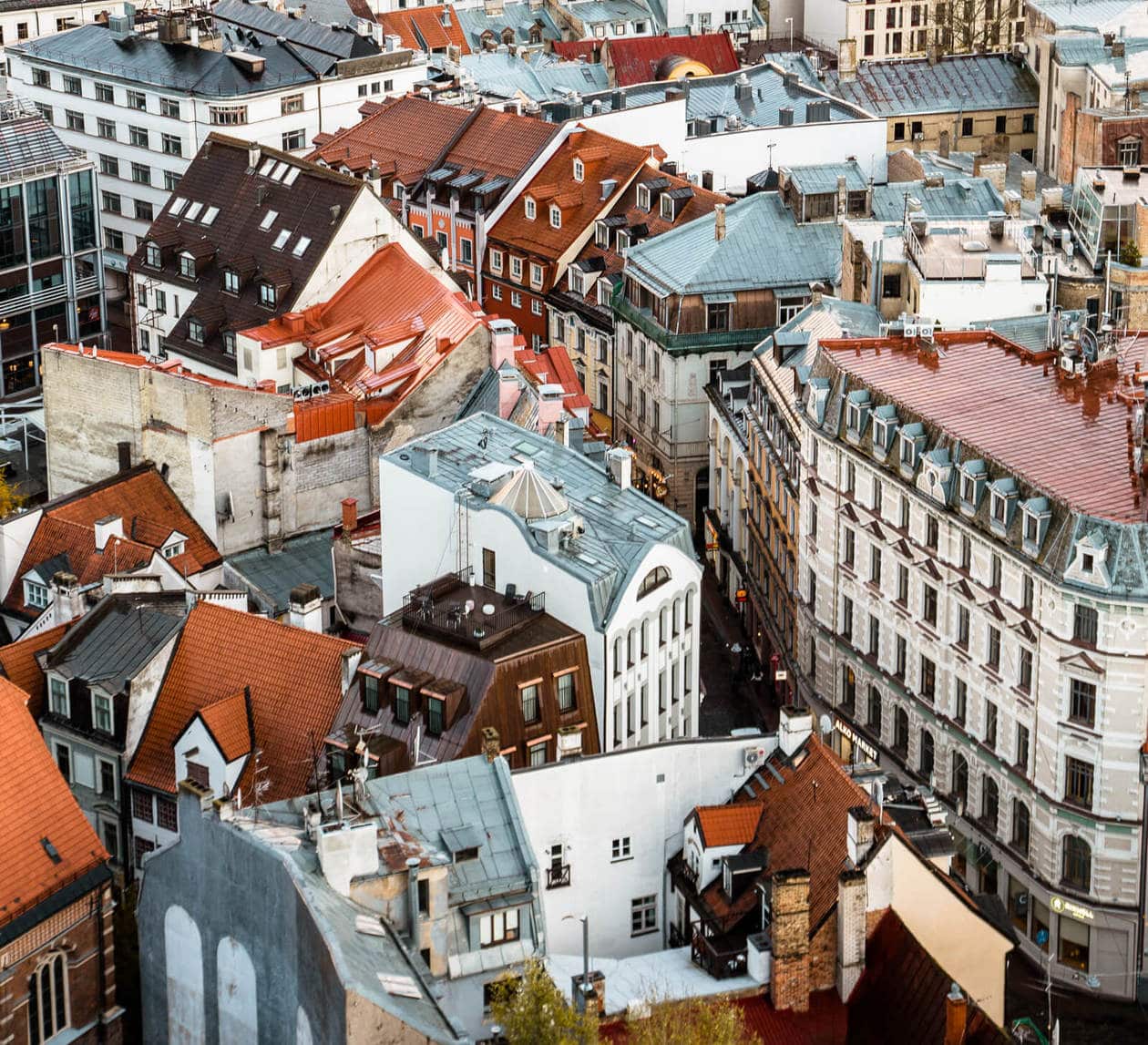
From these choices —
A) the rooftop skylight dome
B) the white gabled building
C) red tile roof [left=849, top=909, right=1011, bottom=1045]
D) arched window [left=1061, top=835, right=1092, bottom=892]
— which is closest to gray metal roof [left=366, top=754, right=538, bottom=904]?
red tile roof [left=849, top=909, right=1011, bottom=1045]

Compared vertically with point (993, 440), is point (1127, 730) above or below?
below

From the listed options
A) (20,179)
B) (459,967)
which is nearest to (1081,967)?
(459,967)

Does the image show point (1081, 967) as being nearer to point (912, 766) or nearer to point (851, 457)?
point (912, 766)

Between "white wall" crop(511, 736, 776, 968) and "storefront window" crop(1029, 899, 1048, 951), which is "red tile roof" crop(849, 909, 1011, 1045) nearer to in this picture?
"white wall" crop(511, 736, 776, 968)

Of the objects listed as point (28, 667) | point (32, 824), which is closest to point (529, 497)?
point (28, 667)

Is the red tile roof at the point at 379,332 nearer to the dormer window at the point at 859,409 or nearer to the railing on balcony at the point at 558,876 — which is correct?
the dormer window at the point at 859,409

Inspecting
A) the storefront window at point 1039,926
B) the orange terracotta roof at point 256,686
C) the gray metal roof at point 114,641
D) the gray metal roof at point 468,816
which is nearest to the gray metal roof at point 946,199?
the storefront window at point 1039,926
